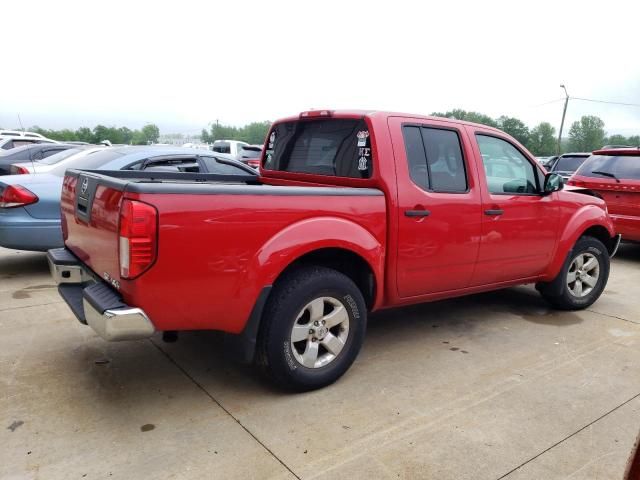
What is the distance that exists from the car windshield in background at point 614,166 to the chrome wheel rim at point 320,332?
616 centimetres

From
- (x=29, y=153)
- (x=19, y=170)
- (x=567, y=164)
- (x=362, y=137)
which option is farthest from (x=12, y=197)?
(x=567, y=164)

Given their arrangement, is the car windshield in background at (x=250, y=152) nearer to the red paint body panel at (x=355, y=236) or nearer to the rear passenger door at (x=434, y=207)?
the red paint body panel at (x=355, y=236)

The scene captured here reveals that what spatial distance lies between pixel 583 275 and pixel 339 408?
3.35 meters

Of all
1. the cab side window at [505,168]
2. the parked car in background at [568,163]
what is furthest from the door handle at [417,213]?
the parked car in background at [568,163]

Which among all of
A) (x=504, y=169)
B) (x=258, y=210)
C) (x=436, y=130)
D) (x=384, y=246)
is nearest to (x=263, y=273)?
(x=258, y=210)

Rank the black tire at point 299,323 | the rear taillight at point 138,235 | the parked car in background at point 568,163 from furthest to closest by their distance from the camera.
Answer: the parked car in background at point 568,163
the black tire at point 299,323
the rear taillight at point 138,235

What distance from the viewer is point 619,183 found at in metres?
7.54

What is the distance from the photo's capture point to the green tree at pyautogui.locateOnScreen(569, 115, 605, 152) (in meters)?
75.9

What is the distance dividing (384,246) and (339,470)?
1.54 metres

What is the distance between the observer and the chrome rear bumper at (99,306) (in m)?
2.63

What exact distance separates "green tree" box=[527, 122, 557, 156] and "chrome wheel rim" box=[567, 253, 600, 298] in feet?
227

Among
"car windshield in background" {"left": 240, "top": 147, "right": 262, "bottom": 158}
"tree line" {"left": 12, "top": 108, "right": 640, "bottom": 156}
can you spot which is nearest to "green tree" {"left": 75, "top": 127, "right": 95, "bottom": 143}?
"tree line" {"left": 12, "top": 108, "right": 640, "bottom": 156}

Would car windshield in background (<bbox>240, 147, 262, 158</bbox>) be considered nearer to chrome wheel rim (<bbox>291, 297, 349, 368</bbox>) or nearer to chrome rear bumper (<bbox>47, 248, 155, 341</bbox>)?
chrome rear bumper (<bbox>47, 248, 155, 341</bbox>)

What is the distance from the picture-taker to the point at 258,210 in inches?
115
